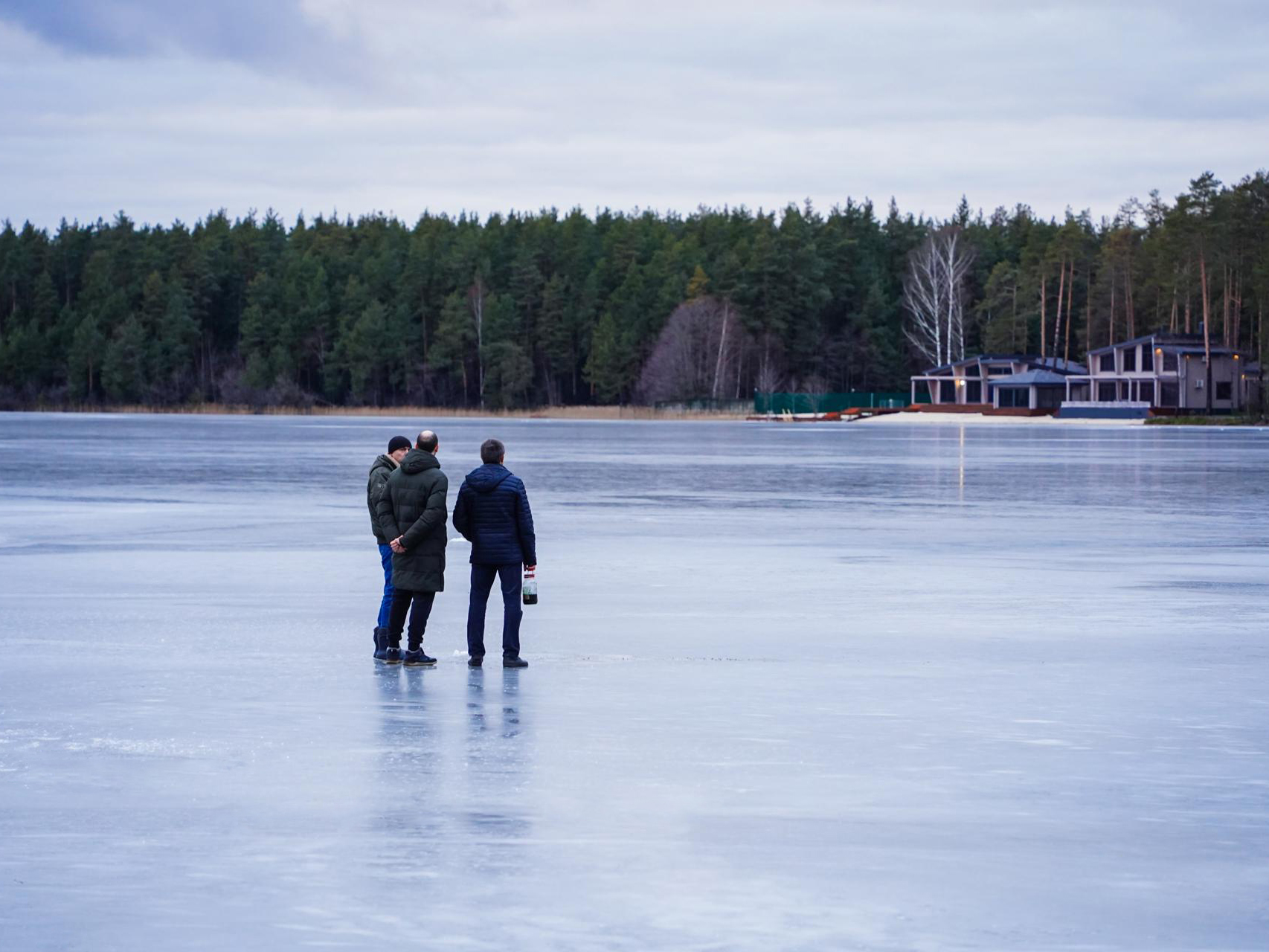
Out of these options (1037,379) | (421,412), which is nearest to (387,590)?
(1037,379)

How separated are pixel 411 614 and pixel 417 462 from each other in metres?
1.04

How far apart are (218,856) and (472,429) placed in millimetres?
89127

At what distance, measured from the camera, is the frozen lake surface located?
629 centimetres

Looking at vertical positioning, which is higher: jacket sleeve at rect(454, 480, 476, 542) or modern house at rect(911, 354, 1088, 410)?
modern house at rect(911, 354, 1088, 410)

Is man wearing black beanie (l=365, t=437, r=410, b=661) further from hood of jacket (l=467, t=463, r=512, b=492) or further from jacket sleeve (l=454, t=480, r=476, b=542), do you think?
hood of jacket (l=467, t=463, r=512, b=492)

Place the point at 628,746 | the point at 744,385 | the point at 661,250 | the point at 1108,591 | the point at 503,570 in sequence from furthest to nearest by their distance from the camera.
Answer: the point at 661,250
the point at 744,385
the point at 1108,591
the point at 503,570
the point at 628,746

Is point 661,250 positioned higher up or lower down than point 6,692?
higher up

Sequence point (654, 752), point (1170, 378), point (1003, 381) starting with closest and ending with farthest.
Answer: point (654, 752) < point (1170, 378) < point (1003, 381)

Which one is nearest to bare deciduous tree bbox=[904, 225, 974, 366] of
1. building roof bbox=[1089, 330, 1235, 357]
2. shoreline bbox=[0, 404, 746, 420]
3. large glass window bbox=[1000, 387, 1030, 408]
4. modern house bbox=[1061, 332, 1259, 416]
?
large glass window bbox=[1000, 387, 1030, 408]


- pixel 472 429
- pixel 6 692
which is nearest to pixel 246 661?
pixel 6 692

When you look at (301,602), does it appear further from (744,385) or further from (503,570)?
(744,385)

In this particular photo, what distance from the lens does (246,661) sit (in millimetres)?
12328

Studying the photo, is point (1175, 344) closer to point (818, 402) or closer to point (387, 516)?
point (818, 402)

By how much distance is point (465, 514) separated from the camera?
11.9 metres
